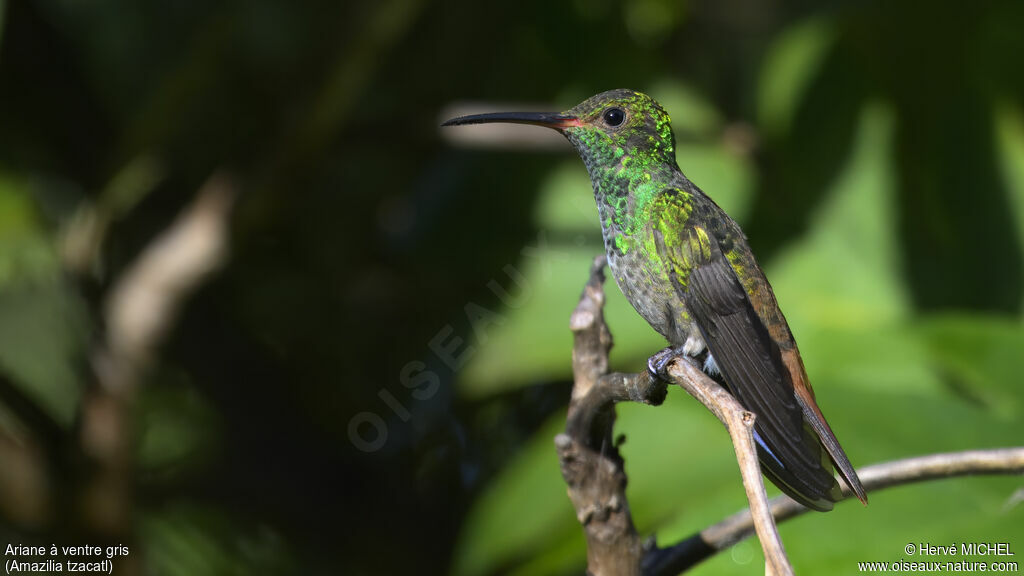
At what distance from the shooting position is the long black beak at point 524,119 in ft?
4.00

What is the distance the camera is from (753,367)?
1146 mm

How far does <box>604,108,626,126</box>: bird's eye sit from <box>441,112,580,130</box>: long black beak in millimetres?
41

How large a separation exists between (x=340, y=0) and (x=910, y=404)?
7.37 feet

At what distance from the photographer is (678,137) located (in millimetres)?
3152

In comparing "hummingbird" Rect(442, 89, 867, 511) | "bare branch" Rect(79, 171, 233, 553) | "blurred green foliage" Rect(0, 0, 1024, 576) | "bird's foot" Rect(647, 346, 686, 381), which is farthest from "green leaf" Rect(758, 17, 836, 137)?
"bird's foot" Rect(647, 346, 686, 381)

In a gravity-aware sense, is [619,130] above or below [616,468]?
above

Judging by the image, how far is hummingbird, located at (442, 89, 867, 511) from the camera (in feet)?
3.68

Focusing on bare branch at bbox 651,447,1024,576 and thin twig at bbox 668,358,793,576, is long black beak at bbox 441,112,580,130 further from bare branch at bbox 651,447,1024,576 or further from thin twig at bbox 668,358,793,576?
bare branch at bbox 651,447,1024,576

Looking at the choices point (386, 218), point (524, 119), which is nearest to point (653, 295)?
point (524, 119)

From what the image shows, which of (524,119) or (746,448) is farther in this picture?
(524,119)

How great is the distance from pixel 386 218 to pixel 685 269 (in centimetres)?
228

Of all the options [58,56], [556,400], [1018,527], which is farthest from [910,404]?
[58,56]

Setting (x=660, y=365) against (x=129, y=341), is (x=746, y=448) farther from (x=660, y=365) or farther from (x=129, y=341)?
(x=129, y=341)

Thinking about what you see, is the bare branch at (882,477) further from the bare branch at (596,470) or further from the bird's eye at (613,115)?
the bird's eye at (613,115)
